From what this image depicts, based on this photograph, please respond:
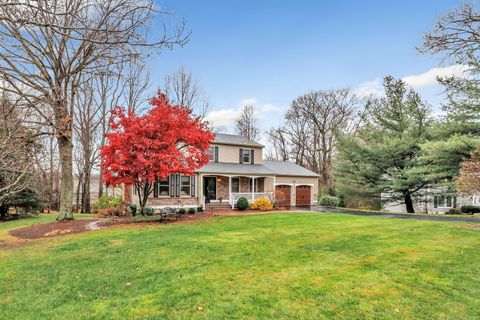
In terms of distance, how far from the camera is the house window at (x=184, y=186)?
21.8m

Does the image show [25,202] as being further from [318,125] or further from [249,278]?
[318,125]

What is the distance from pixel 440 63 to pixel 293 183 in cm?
1837

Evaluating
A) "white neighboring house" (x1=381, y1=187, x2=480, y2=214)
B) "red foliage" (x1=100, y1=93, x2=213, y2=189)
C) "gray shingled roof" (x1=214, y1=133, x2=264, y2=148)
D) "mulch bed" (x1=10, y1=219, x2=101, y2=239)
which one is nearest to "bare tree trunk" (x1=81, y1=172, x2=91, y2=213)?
"gray shingled roof" (x1=214, y1=133, x2=264, y2=148)

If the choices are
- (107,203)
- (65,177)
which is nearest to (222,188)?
(107,203)

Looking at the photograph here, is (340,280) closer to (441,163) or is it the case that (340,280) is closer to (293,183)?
(441,163)

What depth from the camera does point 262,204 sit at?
21.6 metres

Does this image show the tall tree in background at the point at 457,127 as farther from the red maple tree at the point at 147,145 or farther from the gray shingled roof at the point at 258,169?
the red maple tree at the point at 147,145

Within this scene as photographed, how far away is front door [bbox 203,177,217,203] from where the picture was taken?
2338 centimetres

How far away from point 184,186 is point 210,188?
253cm

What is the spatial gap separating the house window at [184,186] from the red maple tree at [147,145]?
5789mm

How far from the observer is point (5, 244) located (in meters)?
9.90

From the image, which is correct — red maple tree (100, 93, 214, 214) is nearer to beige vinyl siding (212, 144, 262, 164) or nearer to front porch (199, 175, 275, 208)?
front porch (199, 175, 275, 208)

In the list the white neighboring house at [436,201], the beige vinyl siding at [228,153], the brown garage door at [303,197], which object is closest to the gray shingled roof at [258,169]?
the beige vinyl siding at [228,153]

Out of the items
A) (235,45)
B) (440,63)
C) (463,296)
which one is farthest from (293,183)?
(463,296)
